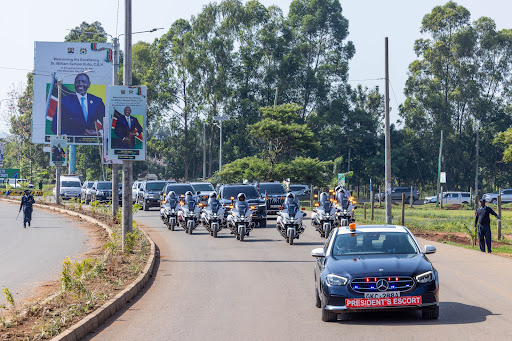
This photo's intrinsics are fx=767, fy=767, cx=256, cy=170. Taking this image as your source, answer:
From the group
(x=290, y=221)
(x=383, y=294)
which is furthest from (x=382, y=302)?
(x=290, y=221)

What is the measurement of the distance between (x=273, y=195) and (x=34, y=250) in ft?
53.7

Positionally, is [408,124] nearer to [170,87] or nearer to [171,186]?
[170,87]

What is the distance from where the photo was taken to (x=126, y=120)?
66.5 feet

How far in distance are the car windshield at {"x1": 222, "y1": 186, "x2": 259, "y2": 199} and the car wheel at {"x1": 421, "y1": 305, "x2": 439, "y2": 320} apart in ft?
73.5

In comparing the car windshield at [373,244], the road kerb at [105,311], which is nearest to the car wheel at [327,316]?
the car windshield at [373,244]

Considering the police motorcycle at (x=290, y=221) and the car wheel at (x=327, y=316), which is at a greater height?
the police motorcycle at (x=290, y=221)

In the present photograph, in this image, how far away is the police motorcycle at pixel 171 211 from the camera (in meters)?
32.0

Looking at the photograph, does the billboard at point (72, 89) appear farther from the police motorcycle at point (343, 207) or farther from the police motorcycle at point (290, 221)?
the police motorcycle at point (290, 221)

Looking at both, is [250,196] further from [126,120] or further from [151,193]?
[151,193]

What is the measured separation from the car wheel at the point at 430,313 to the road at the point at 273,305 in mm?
119

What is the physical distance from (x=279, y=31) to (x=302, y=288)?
6647cm

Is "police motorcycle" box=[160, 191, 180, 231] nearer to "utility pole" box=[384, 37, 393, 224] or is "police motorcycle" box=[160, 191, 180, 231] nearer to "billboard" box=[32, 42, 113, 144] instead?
"utility pole" box=[384, 37, 393, 224]

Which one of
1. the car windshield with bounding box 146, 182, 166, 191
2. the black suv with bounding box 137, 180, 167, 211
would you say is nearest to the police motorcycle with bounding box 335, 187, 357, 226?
the black suv with bounding box 137, 180, 167, 211

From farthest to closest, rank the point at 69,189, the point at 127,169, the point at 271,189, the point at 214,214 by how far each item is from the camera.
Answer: the point at 69,189
the point at 271,189
the point at 214,214
the point at 127,169
